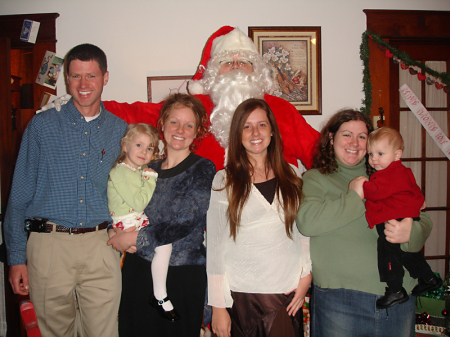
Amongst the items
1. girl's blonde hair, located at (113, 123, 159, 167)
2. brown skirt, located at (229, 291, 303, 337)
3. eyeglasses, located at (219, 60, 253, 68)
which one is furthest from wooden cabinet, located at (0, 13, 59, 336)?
brown skirt, located at (229, 291, 303, 337)

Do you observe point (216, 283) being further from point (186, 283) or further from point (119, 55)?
point (119, 55)

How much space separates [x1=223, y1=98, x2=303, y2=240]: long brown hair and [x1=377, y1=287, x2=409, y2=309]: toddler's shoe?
1.70 feet

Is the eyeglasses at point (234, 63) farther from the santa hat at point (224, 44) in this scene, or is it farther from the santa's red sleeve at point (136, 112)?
the santa's red sleeve at point (136, 112)

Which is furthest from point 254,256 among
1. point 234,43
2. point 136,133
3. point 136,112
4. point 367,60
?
point 367,60

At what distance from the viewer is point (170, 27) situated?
9.18 feet

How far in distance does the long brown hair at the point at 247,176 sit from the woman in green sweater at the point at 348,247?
0.20 feet

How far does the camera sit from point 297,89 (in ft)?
9.57

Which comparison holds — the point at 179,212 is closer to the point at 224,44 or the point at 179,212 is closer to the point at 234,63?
the point at 234,63

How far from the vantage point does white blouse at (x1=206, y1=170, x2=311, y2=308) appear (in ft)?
4.63

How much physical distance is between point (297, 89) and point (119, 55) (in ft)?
6.17

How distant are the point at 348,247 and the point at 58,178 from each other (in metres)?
1.65

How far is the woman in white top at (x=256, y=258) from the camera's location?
1.41 meters

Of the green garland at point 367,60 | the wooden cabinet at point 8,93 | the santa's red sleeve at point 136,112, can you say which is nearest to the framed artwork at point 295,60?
the green garland at point 367,60

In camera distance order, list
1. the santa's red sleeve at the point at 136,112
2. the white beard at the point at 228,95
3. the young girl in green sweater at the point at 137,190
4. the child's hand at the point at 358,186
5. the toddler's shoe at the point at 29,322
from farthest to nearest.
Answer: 1. the santa's red sleeve at the point at 136,112
2. the white beard at the point at 228,95
3. the young girl in green sweater at the point at 137,190
4. the child's hand at the point at 358,186
5. the toddler's shoe at the point at 29,322
